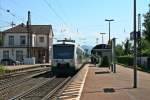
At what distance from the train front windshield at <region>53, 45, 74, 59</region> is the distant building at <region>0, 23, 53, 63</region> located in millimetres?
49354

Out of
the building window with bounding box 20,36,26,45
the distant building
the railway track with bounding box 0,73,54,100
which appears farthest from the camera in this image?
the building window with bounding box 20,36,26,45

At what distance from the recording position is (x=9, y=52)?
9675 centimetres

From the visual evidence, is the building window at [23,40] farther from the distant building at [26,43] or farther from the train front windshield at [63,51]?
the train front windshield at [63,51]

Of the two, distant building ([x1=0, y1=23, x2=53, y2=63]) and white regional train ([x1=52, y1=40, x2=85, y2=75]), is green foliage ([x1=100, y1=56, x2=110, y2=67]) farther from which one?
distant building ([x1=0, y1=23, x2=53, y2=63])

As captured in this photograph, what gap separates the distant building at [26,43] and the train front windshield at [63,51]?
49.4 m

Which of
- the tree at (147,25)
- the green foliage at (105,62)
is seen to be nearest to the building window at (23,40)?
the tree at (147,25)

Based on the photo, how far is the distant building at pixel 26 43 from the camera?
96312 millimetres

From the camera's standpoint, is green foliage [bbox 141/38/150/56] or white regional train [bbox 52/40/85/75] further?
green foliage [bbox 141/38/150/56]

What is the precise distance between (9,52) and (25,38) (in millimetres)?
6077

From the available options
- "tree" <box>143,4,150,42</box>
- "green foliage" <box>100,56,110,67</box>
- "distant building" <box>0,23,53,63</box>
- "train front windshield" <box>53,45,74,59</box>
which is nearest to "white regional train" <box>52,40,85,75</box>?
"train front windshield" <box>53,45,74,59</box>

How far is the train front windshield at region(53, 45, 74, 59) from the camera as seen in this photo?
40.8 metres

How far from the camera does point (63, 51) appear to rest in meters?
41.0

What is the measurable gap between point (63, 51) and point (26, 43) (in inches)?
2347

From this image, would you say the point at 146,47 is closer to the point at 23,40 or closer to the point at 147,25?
the point at 147,25
